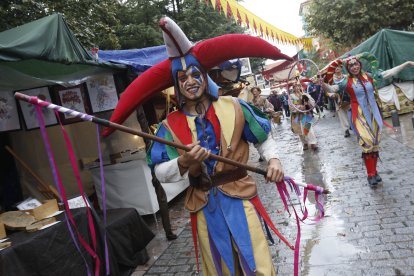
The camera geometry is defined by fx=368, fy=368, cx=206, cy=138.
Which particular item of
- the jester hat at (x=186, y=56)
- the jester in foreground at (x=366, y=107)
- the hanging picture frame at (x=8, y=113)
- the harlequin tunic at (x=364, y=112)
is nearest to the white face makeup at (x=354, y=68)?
the jester in foreground at (x=366, y=107)

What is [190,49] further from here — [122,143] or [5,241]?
[122,143]

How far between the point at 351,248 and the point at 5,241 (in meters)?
3.53

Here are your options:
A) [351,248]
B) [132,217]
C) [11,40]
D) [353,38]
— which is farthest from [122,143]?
[353,38]

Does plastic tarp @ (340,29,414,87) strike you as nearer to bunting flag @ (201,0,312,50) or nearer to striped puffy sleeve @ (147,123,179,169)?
bunting flag @ (201,0,312,50)

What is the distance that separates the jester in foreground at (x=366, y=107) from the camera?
5895mm

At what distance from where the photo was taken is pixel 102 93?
18.7 feet

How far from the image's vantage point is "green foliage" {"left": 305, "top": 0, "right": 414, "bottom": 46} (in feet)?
54.7

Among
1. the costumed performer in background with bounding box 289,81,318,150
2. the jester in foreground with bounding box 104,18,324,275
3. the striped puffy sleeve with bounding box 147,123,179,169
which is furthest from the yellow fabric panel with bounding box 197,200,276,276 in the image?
the costumed performer in background with bounding box 289,81,318,150

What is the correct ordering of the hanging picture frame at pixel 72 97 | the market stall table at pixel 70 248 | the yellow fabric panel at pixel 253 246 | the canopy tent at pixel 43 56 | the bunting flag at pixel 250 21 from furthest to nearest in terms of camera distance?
the bunting flag at pixel 250 21, the hanging picture frame at pixel 72 97, the canopy tent at pixel 43 56, the market stall table at pixel 70 248, the yellow fabric panel at pixel 253 246

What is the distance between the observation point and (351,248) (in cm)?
397

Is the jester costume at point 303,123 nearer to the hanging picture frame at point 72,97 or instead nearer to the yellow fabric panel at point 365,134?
the yellow fabric panel at point 365,134

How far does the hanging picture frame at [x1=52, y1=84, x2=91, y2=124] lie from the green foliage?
1516 cm

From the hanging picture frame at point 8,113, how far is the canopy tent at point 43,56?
0.11m

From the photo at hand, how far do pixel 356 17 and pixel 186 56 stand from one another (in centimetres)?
1710
